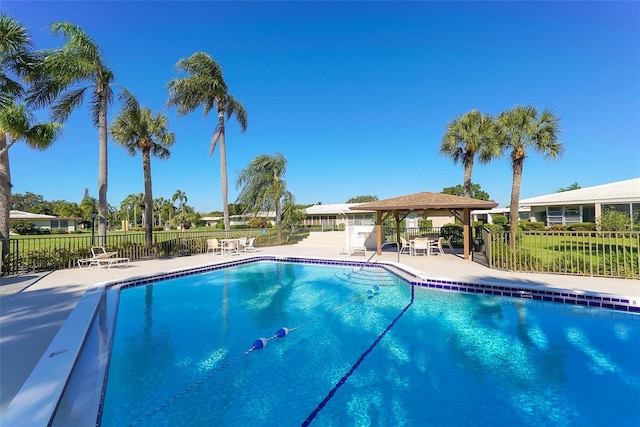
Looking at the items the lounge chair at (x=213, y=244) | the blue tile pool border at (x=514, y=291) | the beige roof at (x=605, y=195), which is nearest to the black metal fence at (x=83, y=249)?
the lounge chair at (x=213, y=244)

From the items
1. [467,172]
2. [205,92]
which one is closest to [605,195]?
[467,172]

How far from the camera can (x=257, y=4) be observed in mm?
13375

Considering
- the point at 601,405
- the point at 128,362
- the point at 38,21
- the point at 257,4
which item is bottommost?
the point at 601,405

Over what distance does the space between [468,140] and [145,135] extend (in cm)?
1794

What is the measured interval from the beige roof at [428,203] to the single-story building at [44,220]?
50561 millimetres

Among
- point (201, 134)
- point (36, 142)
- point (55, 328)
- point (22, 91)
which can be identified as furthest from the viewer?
point (201, 134)

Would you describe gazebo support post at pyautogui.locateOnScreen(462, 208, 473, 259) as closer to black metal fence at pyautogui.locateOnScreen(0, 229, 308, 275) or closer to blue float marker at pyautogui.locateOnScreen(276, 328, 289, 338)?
blue float marker at pyautogui.locateOnScreen(276, 328, 289, 338)

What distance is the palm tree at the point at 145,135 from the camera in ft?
44.3

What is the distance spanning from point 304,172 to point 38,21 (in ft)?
81.6

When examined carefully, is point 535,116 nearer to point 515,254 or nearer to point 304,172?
point 515,254

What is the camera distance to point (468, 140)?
1875cm

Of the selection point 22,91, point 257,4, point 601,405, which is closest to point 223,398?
point 601,405

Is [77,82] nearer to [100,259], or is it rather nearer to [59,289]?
[100,259]

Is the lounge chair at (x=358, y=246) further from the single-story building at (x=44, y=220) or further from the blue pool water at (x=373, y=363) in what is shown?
the single-story building at (x=44, y=220)
